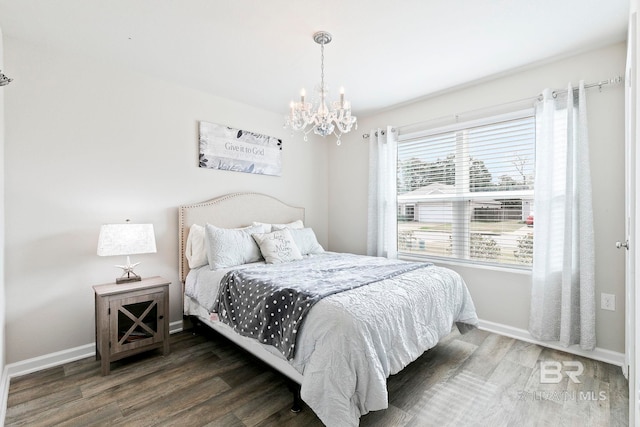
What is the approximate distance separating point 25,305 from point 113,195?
102 centimetres

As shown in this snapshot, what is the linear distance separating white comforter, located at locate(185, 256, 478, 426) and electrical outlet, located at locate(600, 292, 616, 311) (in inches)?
55.7

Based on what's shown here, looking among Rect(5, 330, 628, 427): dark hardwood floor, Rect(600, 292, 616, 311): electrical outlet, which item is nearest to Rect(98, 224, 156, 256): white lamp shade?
Rect(5, 330, 628, 427): dark hardwood floor

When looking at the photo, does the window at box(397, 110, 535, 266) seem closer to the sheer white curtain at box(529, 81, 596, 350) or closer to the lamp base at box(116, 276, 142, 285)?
the sheer white curtain at box(529, 81, 596, 350)

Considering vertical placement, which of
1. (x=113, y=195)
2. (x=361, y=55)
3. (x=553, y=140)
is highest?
(x=361, y=55)

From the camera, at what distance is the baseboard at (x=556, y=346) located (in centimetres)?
236

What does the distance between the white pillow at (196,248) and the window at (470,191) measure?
7.51 ft

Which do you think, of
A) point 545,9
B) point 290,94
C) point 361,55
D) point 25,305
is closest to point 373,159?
point 290,94

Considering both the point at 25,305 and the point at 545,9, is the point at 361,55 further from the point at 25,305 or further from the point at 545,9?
the point at 25,305

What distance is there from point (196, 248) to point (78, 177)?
3.59 feet

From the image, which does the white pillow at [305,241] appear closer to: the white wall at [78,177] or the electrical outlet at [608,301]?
the white wall at [78,177]

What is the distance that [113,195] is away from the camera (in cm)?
269

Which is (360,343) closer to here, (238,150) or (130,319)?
(130,319)

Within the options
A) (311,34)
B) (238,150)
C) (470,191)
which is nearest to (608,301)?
(470,191)

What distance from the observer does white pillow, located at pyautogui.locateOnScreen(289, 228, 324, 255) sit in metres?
3.39
